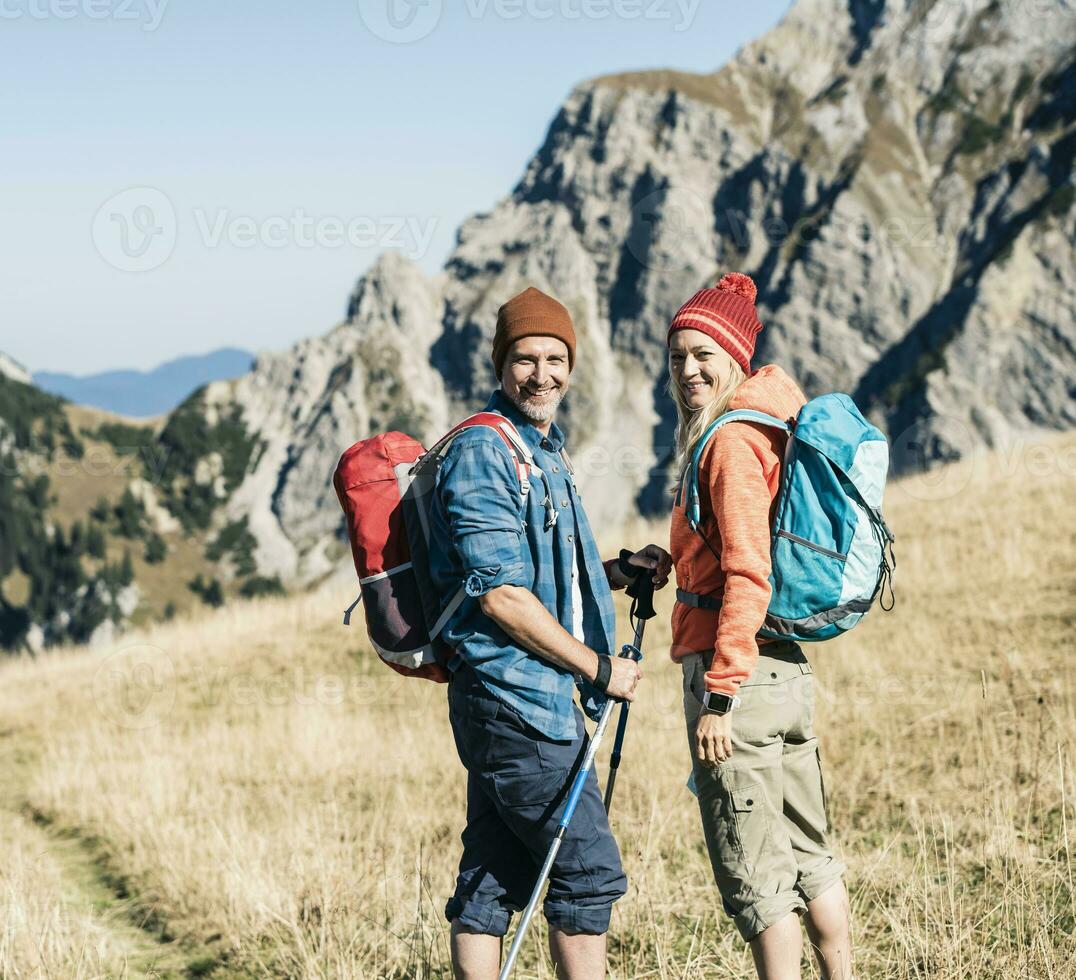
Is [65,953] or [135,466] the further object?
[135,466]

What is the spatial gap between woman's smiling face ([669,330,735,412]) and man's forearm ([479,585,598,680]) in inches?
37.6

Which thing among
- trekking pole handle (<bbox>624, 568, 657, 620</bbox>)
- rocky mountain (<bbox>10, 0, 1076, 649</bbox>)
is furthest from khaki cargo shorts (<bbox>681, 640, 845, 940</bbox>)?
rocky mountain (<bbox>10, 0, 1076, 649</bbox>)

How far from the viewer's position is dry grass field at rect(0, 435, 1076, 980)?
433cm

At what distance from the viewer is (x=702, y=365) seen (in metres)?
3.51

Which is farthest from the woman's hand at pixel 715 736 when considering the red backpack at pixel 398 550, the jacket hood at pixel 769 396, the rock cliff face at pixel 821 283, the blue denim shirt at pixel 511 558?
the rock cliff face at pixel 821 283

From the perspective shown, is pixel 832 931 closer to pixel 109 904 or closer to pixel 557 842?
pixel 557 842

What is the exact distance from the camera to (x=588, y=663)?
3.17 metres

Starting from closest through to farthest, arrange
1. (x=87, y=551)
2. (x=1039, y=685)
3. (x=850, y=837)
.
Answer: (x=850, y=837)
(x=1039, y=685)
(x=87, y=551)

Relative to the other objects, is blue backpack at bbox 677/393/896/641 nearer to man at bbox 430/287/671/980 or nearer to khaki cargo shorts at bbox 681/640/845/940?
khaki cargo shorts at bbox 681/640/845/940

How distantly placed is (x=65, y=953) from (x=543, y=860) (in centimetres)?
252

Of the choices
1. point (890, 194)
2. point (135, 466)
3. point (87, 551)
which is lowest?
point (87, 551)

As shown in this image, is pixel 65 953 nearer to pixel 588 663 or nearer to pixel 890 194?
pixel 588 663

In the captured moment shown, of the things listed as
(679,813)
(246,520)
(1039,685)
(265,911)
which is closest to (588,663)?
(265,911)

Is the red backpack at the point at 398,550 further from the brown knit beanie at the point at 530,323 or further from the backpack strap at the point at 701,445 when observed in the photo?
the backpack strap at the point at 701,445
